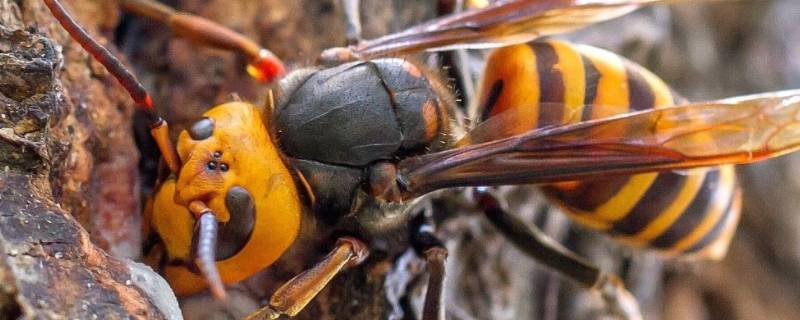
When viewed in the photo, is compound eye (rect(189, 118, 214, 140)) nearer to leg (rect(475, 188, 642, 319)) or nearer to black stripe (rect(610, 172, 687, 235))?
leg (rect(475, 188, 642, 319))

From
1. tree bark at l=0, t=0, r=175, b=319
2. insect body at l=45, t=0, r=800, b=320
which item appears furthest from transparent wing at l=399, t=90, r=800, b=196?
tree bark at l=0, t=0, r=175, b=319

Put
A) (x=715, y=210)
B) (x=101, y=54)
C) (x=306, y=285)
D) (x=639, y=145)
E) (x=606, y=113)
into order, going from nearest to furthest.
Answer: (x=101, y=54) < (x=306, y=285) < (x=639, y=145) < (x=606, y=113) < (x=715, y=210)

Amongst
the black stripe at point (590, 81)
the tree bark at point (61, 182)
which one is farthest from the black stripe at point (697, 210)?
the tree bark at point (61, 182)

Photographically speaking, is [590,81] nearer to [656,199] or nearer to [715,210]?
[656,199]

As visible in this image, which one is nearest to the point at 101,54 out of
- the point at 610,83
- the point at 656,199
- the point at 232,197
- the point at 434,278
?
the point at 232,197

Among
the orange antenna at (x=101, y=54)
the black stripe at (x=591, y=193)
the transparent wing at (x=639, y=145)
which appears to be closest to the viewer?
the orange antenna at (x=101, y=54)

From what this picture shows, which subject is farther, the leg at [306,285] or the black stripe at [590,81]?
the black stripe at [590,81]

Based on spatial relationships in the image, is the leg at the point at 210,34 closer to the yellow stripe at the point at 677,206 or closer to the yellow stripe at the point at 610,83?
the yellow stripe at the point at 610,83
